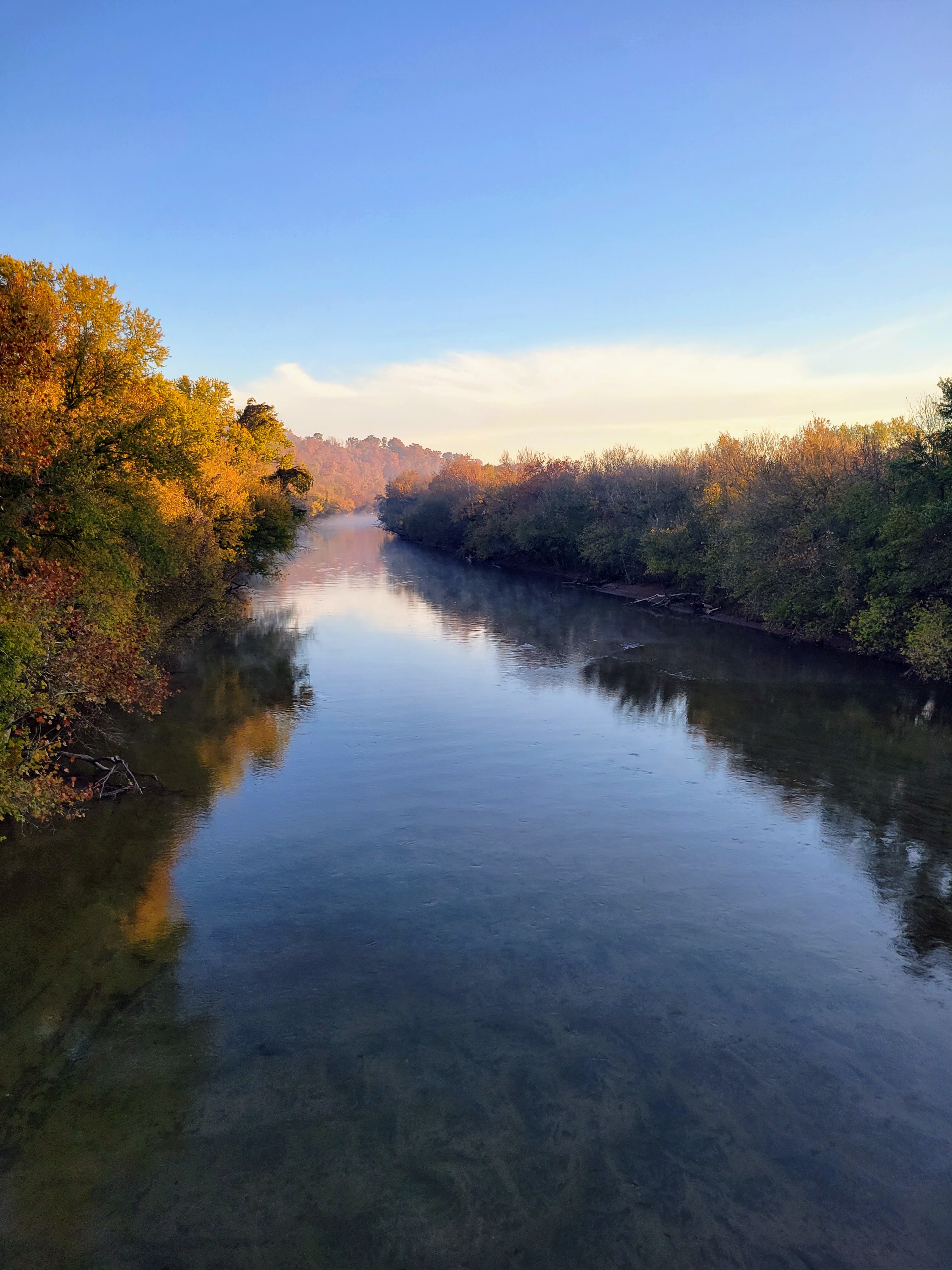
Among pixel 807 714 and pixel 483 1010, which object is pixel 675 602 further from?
pixel 483 1010

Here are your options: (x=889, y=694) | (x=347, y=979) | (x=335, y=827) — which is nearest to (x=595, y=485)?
(x=889, y=694)

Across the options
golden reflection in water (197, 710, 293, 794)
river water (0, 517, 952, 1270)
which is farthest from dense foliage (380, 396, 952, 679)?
golden reflection in water (197, 710, 293, 794)

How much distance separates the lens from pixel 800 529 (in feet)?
161

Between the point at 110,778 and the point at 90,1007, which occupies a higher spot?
the point at 110,778

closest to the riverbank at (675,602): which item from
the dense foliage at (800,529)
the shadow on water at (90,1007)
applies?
the dense foliage at (800,529)

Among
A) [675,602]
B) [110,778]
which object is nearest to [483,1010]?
[110,778]

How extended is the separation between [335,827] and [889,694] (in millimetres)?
30357

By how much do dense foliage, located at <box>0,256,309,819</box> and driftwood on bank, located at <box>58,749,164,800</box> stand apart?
0.74 m

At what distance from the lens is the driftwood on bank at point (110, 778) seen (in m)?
22.7

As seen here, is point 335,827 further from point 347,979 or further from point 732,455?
point 732,455

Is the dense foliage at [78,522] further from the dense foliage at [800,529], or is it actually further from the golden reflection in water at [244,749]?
the dense foliage at [800,529]

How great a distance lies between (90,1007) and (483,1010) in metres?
7.06

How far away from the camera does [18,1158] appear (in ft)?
33.7

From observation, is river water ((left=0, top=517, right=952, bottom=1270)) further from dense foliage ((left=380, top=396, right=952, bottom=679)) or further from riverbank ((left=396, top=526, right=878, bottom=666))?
riverbank ((left=396, top=526, right=878, bottom=666))
